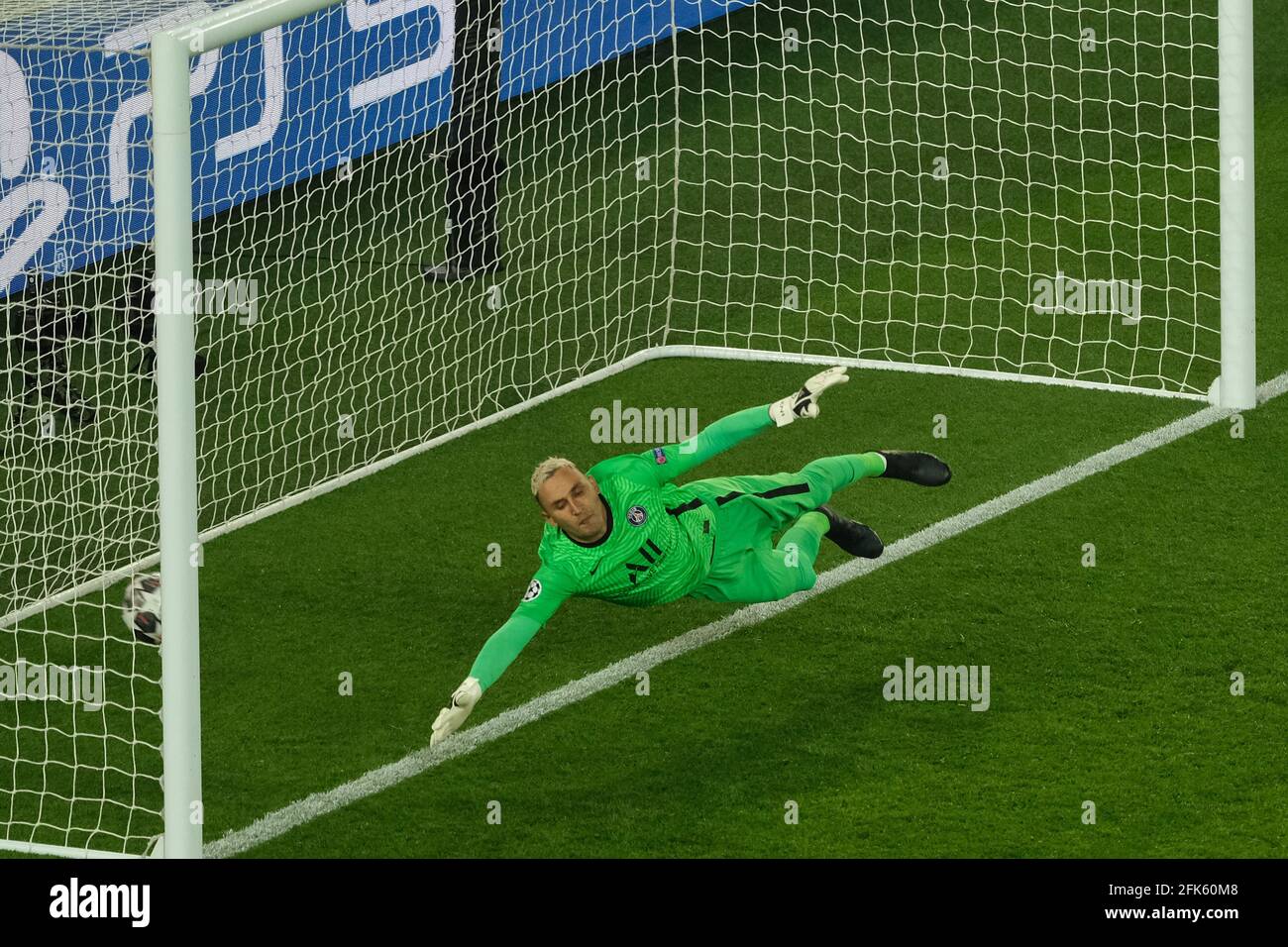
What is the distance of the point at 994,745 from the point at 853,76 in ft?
23.9

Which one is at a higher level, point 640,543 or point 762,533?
point 762,533

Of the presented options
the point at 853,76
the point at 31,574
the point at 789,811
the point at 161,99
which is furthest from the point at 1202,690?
the point at 853,76

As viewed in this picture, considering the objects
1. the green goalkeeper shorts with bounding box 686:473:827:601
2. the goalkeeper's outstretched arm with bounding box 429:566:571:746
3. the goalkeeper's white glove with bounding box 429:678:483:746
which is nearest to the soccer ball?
the goalkeeper's outstretched arm with bounding box 429:566:571:746

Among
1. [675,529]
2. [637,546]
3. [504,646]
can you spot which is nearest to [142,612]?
[504,646]

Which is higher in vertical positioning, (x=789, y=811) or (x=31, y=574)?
(x=31, y=574)

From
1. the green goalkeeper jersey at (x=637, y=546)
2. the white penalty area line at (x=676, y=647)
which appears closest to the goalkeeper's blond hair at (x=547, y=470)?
the green goalkeeper jersey at (x=637, y=546)

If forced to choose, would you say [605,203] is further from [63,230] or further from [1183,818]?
[1183,818]

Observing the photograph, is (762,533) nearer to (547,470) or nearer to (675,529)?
(675,529)

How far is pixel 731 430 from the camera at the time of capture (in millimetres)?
7996

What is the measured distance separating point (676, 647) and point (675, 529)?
80 centimetres

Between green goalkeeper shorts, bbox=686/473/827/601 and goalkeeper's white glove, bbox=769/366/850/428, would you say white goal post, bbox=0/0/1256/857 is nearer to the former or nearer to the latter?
green goalkeeper shorts, bbox=686/473/827/601

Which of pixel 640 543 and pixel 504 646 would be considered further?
pixel 640 543

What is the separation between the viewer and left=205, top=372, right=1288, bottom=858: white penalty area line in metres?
7.44

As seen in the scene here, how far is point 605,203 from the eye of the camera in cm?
1216
